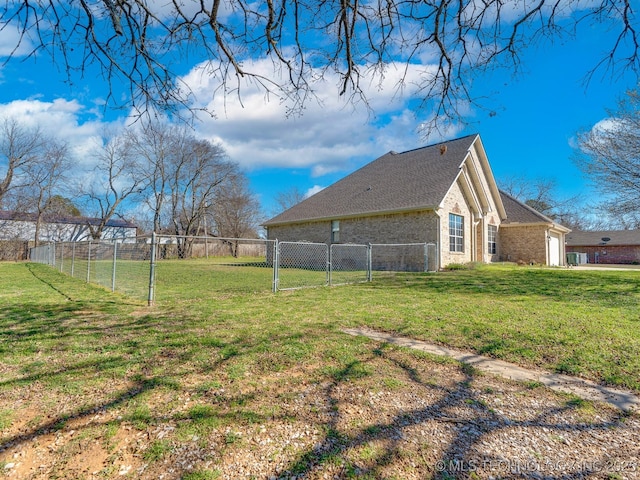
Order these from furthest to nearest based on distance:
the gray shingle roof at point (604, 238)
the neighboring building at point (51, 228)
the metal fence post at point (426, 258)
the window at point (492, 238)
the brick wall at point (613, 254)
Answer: the gray shingle roof at point (604, 238) → the brick wall at point (613, 254) → the neighboring building at point (51, 228) → the window at point (492, 238) → the metal fence post at point (426, 258)

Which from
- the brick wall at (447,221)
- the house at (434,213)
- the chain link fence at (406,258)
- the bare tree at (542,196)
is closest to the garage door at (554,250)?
the house at (434,213)

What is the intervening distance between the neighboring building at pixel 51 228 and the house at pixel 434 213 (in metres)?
18.1

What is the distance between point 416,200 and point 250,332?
39.2 feet

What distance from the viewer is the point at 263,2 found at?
3678 mm

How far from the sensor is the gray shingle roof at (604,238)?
31.7 metres

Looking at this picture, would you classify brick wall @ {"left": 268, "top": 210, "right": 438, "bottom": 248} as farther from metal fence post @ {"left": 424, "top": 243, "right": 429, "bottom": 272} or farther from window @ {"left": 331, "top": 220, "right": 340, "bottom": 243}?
metal fence post @ {"left": 424, "top": 243, "right": 429, "bottom": 272}

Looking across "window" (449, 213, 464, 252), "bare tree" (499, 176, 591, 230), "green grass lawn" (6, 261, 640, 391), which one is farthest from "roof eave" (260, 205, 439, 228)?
"bare tree" (499, 176, 591, 230)

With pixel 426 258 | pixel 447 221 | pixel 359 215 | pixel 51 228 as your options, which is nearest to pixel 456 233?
pixel 447 221

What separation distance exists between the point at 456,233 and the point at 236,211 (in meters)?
29.2

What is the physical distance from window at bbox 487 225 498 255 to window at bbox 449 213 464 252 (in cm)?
329

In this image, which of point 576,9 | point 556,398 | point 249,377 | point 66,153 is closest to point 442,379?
point 556,398

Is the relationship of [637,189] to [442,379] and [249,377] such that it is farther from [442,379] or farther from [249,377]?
[249,377]

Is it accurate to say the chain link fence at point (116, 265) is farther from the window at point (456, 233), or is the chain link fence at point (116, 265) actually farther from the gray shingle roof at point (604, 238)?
the gray shingle roof at point (604, 238)

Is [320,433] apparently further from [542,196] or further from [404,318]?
[542,196]
